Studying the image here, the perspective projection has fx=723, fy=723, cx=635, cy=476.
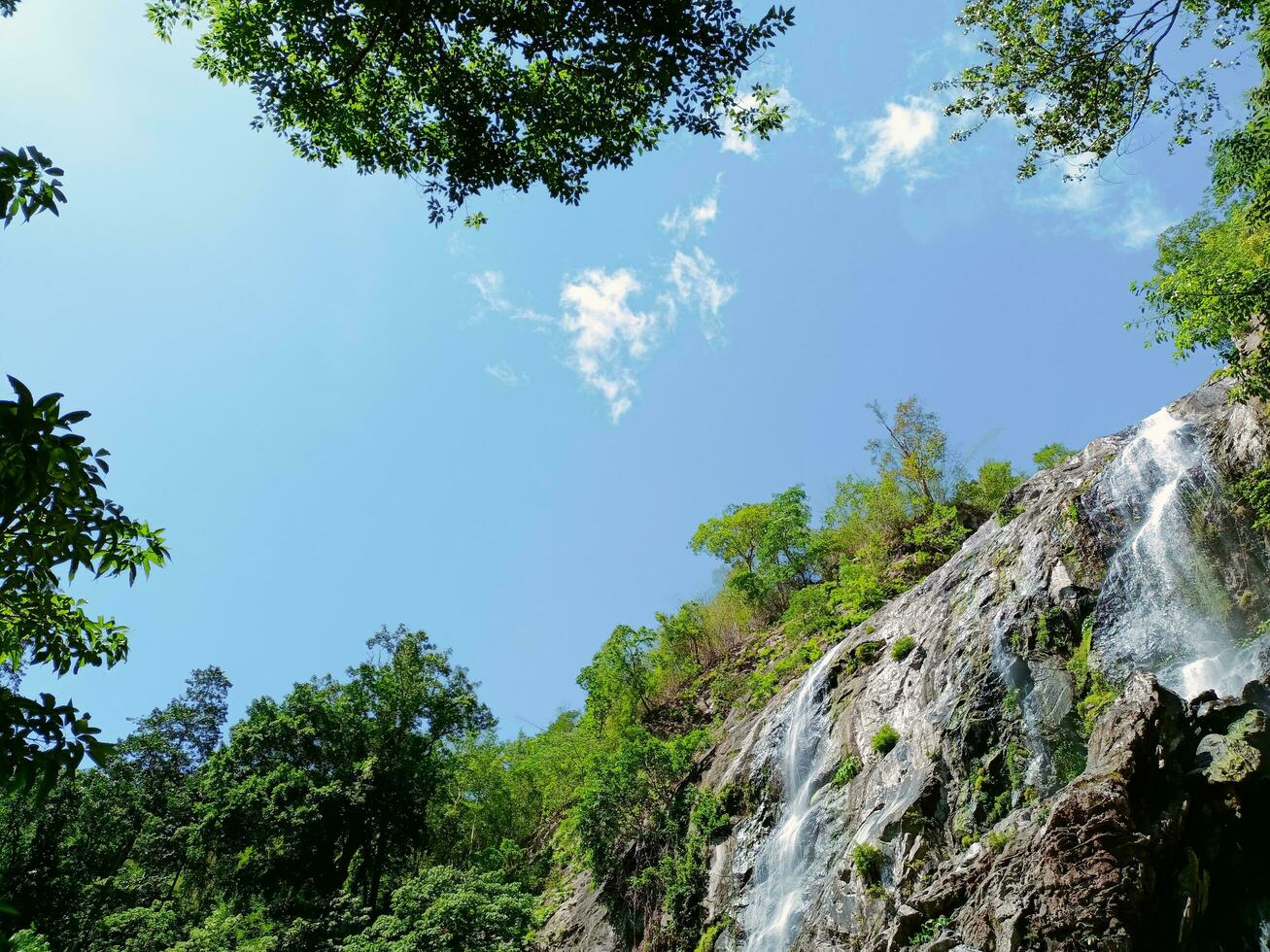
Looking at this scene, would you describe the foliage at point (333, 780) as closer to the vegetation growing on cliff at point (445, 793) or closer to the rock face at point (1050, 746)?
the vegetation growing on cliff at point (445, 793)

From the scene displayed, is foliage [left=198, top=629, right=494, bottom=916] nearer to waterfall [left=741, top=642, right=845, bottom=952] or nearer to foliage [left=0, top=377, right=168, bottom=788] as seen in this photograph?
waterfall [left=741, top=642, right=845, bottom=952]

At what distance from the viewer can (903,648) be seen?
16.7 meters

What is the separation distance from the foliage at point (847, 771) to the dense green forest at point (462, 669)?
3427 millimetres

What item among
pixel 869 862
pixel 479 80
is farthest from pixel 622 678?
pixel 479 80

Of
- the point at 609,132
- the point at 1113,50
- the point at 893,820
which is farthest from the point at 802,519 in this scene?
the point at 609,132

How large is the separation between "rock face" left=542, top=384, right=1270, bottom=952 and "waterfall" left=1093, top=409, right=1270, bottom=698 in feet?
0.12

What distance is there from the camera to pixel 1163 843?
25.2ft

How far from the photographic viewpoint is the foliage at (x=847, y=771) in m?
14.9

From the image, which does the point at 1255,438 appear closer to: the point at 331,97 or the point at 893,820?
the point at 893,820

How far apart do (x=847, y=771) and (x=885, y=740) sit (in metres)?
1.15

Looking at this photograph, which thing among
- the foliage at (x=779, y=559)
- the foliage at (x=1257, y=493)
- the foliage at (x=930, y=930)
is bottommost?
the foliage at (x=930, y=930)

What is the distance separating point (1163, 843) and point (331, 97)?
11.2m

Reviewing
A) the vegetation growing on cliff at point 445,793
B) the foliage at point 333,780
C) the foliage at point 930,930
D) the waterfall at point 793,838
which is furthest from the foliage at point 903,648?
the foliage at point 333,780

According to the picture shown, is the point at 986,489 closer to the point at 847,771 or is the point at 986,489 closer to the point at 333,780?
the point at 847,771
